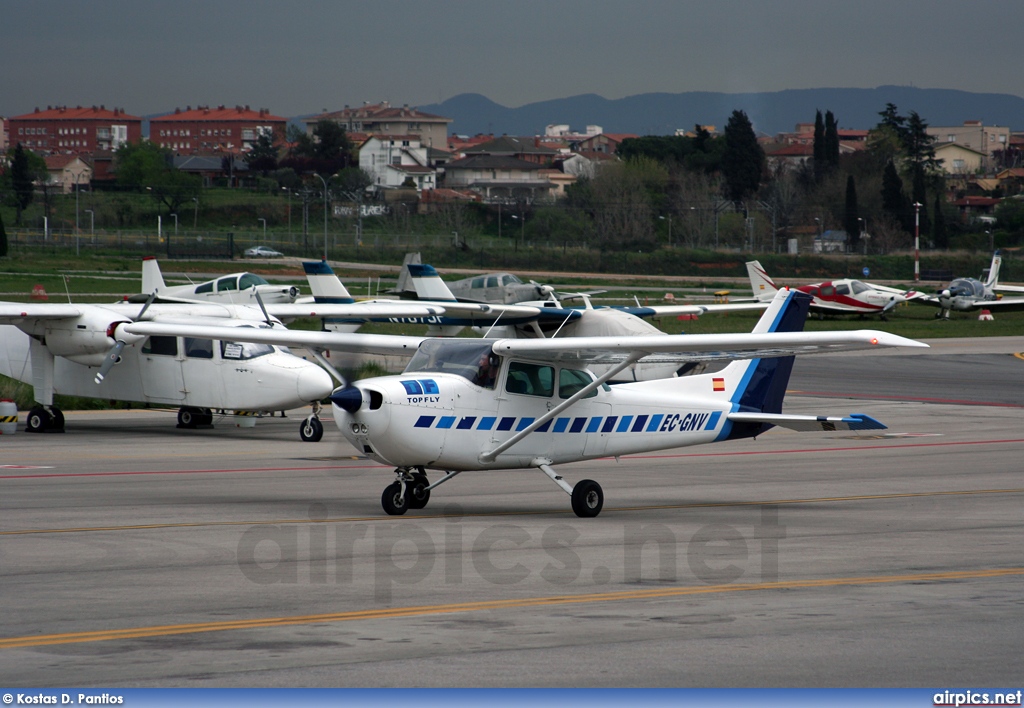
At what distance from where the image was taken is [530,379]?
536 inches

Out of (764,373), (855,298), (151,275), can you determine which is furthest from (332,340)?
(855,298)

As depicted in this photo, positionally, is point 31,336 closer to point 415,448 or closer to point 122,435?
point 122,435

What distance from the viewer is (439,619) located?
8.40 metres

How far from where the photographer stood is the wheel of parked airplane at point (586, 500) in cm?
1341

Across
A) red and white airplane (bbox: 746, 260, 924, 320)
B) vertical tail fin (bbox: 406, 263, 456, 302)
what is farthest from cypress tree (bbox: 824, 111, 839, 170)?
vertical tail fin (bbox: 406, 263, 456, 302)

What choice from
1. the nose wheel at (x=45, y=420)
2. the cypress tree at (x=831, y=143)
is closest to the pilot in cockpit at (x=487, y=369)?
the nose wheel at (x=45, y=420)

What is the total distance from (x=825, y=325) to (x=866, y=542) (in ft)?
125

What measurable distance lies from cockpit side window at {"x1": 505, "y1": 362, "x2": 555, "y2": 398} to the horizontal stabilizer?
7.97ft

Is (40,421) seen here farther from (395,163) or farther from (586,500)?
(395,163)

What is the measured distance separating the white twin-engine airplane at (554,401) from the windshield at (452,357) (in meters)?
0.01

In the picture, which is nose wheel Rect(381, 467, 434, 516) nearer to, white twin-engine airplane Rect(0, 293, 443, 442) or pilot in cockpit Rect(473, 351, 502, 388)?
pilot in cockpit Rect(473, 351, 502, 388)

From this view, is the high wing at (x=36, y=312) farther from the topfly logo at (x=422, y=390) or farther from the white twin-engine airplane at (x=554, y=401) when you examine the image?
the topfly logo at (x=422, y=390)

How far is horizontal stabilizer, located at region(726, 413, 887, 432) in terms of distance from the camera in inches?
544

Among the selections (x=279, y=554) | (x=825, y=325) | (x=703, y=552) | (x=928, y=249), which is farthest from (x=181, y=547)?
(x=928, y=249)
